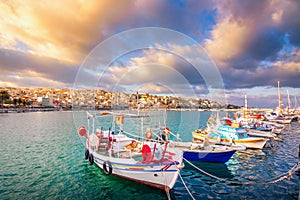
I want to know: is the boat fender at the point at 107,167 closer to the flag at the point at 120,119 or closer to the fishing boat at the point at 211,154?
the flag at the point at 120,119

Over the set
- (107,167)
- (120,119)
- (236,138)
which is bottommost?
(107,167)

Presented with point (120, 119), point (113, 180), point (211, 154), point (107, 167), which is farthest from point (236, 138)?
point (107, 167)

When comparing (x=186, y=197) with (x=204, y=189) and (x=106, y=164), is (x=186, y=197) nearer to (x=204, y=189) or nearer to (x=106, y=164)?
(x=204, y=189)

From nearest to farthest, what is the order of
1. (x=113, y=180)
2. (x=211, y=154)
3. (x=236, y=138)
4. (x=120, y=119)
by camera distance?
(x=113, y=180) → (x=120, y=119) → (x=211, y=154) → (x=236, y=138)

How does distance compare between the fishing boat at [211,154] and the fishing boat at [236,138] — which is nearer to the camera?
the fishing boat at [211,154]

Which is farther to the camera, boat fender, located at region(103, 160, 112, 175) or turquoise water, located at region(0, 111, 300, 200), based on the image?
boat fender, located at region(103, 160, 112, 175)

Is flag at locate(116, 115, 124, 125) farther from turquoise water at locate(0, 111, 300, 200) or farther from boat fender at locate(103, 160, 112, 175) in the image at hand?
turquoise water at locate(0, 111, 300, 200)

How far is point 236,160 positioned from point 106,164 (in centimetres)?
1254

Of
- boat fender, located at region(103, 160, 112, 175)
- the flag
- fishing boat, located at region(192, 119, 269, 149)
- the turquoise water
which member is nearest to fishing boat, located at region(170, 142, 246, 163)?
the turquoise water

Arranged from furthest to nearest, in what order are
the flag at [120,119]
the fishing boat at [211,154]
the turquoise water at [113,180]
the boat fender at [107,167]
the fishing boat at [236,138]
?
the fishing boat at [236,138] → the fishing boat at [211,154] → the flag at [120,119] → the boat fender at [107,167] → the turquoise water at [113,180]

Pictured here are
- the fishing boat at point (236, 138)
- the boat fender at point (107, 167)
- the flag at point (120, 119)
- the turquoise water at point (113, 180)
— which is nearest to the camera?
the turquoise water at point (113, 180)

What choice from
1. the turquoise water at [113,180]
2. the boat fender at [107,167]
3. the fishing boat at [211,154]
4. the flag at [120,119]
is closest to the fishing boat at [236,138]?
the turquoise water at [113,180]

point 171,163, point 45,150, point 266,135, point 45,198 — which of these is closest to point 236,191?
point 171,163

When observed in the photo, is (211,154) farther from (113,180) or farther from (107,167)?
(107,167)
